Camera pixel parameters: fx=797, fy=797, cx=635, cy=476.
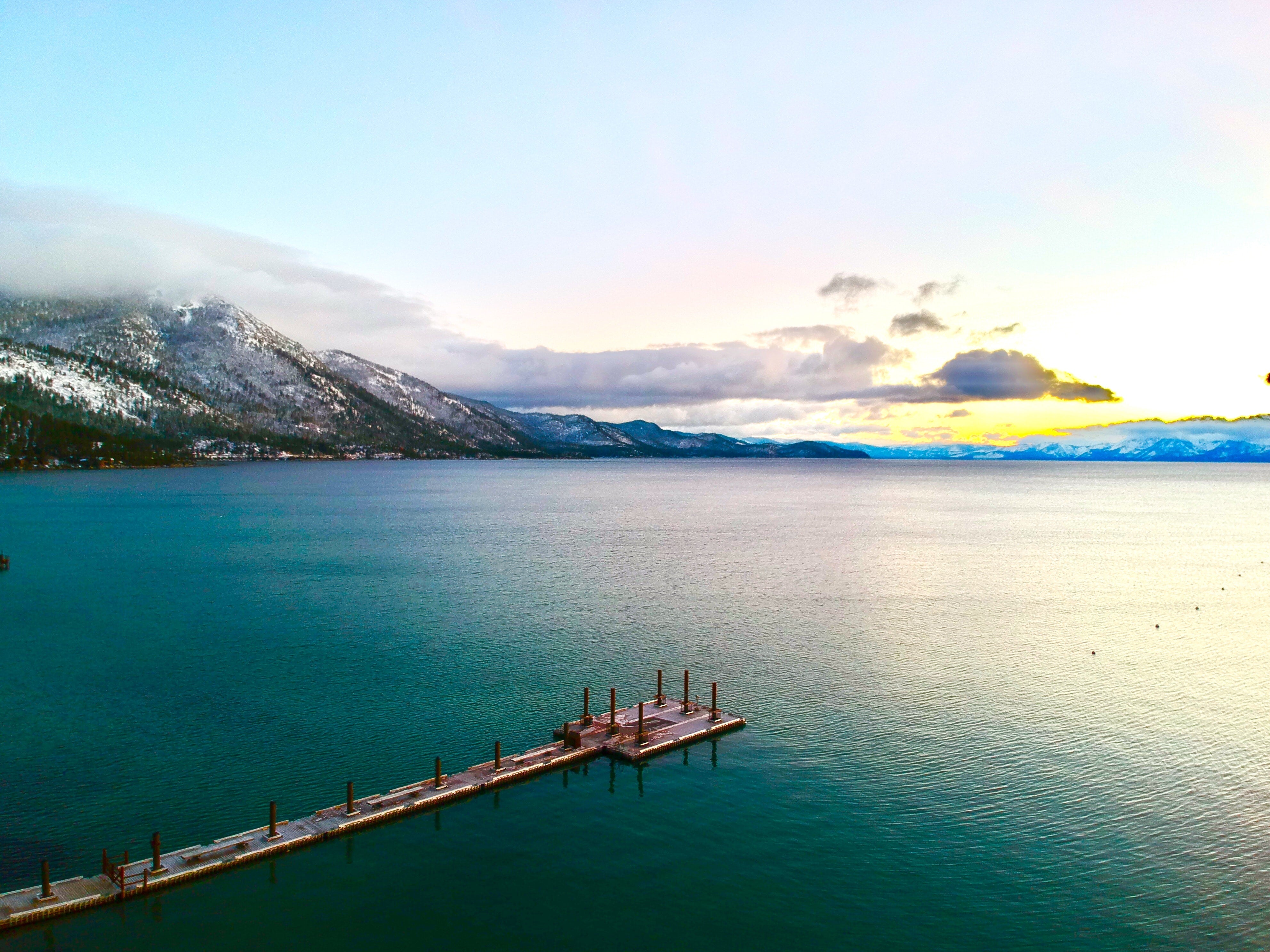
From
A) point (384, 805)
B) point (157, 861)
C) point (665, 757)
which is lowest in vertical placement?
point (665, 757)

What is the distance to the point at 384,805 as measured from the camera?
128 ft

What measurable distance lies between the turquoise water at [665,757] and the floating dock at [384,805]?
0.71 m

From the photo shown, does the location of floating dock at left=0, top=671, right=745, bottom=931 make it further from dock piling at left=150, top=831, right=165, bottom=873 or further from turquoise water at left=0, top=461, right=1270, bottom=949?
turquoise water at left=0, top=461, right=1270, bottom=949

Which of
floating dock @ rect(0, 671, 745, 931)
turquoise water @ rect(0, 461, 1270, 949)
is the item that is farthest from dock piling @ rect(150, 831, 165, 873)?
turquoise water @ rect(0, 461, 1270, 949)

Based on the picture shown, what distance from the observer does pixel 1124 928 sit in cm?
3144

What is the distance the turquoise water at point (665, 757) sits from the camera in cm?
3222

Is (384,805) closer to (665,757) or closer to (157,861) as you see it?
(157,861)

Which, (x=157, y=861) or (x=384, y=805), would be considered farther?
(x=384, y=805)

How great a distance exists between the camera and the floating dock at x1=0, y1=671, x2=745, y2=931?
31.0 meters

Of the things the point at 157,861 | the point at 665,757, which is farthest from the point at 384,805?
the point at 665,757

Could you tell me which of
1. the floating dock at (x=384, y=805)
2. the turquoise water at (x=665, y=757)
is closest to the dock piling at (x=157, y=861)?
the floating dock at (x=384, y=805)

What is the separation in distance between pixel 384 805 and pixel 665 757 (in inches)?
639

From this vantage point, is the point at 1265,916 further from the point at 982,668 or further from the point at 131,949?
the point at 131,949

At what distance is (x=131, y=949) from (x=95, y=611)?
61.5 m
